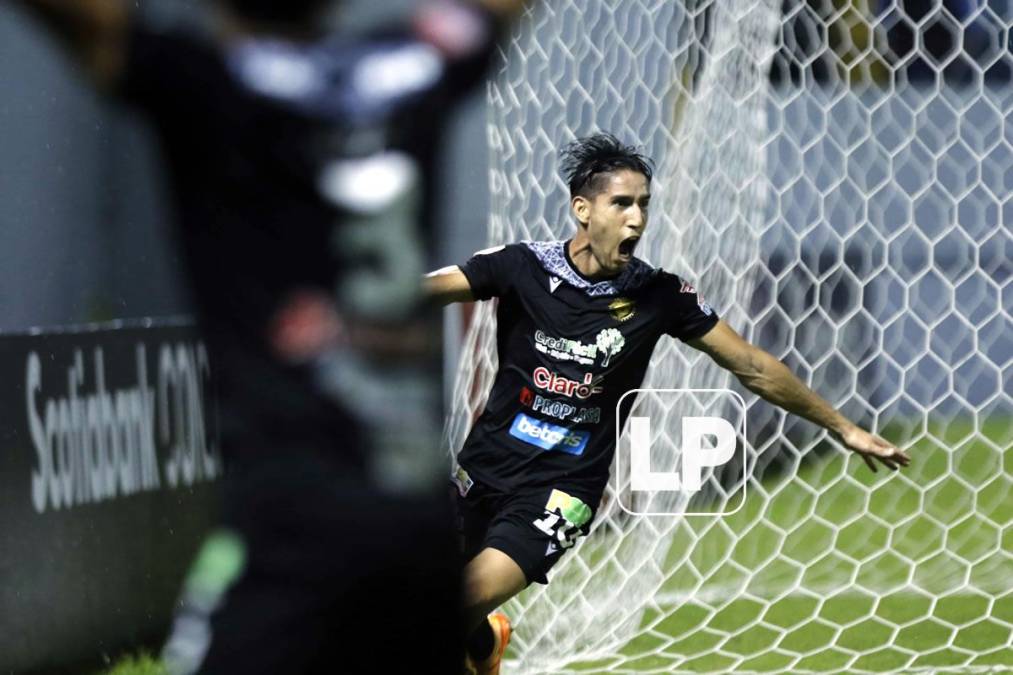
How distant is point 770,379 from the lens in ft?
14.9

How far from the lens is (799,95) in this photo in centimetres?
632

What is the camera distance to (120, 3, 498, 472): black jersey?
6.01ft

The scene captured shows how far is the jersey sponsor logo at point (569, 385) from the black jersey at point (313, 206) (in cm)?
252

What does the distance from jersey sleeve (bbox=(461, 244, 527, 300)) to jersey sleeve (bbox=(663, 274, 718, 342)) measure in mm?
396

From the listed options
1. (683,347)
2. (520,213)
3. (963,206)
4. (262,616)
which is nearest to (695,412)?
(683,347)

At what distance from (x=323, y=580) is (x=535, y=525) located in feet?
8.02

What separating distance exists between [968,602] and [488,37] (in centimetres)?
482

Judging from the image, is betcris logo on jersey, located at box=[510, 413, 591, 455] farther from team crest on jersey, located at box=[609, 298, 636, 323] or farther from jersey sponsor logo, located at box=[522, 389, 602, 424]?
team crest on jersey, located at box=[609, 298, 636, 323]

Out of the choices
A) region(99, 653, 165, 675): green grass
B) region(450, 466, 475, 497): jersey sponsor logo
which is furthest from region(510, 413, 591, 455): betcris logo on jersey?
region(99, 653, 165, 675): green grass

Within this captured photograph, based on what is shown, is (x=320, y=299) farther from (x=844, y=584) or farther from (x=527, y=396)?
(x=844, y=584)

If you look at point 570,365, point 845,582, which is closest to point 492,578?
point 570,365

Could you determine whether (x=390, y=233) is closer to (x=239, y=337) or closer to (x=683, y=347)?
(x=239, y=337)

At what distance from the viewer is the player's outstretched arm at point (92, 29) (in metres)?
1.64

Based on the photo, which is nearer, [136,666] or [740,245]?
[136,666]
